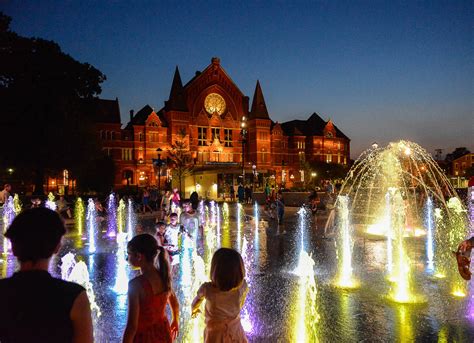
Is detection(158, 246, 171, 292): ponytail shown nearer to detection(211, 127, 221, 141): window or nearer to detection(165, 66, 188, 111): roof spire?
detection(165, 66, 188, 111): roof spire

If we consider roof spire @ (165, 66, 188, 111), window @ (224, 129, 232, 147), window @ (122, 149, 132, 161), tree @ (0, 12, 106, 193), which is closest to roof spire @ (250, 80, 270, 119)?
window @ (224, 129, 232, 147)

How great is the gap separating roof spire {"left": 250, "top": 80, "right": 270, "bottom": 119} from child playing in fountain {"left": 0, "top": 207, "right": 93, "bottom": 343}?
75.4 meters

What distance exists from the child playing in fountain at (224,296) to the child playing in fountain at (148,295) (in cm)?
36

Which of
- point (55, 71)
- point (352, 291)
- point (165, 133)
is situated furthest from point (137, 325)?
point (165, 133)

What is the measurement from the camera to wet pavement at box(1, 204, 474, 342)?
5.93m

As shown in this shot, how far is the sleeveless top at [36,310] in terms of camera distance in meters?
2.20

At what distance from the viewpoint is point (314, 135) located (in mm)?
86312

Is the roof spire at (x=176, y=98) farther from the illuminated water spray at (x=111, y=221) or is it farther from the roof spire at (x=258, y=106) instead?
the illuminated water spray at (x=111, y=221)

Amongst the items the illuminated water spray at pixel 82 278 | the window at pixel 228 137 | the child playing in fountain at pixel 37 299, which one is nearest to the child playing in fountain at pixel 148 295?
the child playing in fountain at pixel 37 299

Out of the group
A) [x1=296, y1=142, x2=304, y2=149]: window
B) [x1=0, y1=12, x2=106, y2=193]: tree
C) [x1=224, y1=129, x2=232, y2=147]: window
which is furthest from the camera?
[x1=296, y1=142, x2=304, y2=149]: window

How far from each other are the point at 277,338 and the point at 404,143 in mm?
17119

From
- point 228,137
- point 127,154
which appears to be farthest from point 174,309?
point 228,137

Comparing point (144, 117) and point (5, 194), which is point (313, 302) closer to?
point (5, 194)

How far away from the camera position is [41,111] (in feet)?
124
